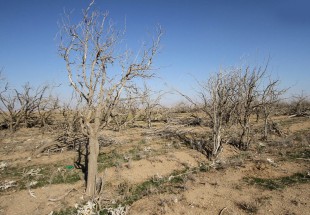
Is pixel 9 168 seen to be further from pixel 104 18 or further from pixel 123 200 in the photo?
pixel 104 18

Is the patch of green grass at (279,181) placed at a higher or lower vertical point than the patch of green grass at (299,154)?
lower

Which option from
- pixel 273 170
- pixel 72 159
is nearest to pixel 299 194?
pixel 273 170

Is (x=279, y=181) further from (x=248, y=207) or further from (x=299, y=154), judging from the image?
(x=299, y=154)

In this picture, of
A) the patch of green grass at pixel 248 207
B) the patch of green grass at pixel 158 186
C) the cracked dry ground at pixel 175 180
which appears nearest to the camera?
the patch of green grass at pixel 248 207

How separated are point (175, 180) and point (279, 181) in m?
2.74

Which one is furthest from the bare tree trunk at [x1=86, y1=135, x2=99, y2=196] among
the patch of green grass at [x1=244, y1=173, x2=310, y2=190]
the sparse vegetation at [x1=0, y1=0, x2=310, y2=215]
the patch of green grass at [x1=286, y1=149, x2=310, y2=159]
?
the patch of green grass at [x1=286, y1=149, x2=310, y2=159]

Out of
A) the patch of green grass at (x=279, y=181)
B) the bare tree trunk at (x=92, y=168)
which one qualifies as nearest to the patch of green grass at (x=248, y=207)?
the patch of green grass at (x=279, y=181)

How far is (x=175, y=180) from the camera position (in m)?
6.85

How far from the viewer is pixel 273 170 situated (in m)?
7.08

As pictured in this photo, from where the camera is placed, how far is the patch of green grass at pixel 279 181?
5.98 m

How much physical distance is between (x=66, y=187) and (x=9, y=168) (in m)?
3.16

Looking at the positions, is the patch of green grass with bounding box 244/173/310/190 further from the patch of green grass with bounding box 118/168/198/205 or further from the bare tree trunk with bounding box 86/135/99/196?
the bare tree trunk with bounding box 86/135/99/196

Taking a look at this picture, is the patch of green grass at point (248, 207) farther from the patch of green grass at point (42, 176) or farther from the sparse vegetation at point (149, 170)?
the patch of green grass at point (42, 176)

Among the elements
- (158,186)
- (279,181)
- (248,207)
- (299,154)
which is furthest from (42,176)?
(299,154)
